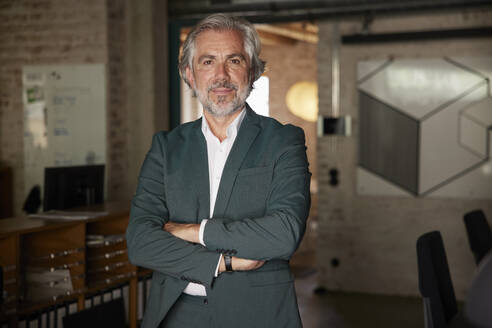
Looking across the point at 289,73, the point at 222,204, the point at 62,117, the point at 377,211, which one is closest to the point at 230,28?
the point at 222,204

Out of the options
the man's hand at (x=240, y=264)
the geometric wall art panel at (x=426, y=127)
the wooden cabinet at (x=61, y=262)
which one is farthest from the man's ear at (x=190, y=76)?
the geometric wall art panel at (x=426, y=127)

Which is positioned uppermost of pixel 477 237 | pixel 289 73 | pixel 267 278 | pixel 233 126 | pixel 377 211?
pixel 289 73

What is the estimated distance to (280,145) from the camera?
1968 mm

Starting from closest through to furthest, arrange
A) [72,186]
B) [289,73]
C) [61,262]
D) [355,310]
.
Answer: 1. [61,262]
2. [72,186]
3. [355,310]
4. [289,73]

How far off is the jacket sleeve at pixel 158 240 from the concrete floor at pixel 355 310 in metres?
3.37

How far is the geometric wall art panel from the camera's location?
5.89 m

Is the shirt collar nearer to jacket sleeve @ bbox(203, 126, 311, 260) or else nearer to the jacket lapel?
the jacket lapel

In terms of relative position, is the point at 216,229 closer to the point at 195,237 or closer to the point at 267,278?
the point at 195,237

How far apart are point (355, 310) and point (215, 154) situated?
404cm

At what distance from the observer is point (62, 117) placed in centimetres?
601

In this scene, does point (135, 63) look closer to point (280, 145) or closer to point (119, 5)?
point (119, 5)

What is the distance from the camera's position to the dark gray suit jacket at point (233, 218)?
6.09 ft

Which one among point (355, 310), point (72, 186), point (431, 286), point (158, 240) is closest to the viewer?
point (158, 240)

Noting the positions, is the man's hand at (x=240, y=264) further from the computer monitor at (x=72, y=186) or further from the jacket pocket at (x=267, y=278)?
the computer monitor at (x=72, y=186)
